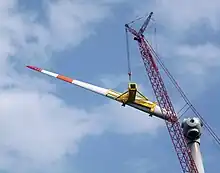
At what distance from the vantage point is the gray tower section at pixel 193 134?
89188 mm

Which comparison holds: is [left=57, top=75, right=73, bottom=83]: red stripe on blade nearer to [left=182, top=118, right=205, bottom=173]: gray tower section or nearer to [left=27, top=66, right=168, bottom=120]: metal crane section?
[left=27, top=66, right=168, bottom=120]: metal crane section

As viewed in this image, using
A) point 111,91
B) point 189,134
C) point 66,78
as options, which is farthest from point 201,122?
point 66,78

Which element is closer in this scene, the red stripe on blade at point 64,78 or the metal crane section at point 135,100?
the metal crane section at point 135,100

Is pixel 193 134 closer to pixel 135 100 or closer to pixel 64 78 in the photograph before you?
pixel 135 100

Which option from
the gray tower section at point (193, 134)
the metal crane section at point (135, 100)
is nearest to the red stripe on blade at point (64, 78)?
the metal crane section at point (135, 100)

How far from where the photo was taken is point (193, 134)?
293 feet

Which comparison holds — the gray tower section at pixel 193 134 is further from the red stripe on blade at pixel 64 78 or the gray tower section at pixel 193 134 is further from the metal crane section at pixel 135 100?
the red stripe on blade at pixel 64 78

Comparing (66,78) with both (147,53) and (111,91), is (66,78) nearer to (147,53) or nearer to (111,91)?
(111,91)

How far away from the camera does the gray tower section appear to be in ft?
293

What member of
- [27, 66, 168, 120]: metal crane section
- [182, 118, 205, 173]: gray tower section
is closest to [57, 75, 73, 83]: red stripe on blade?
[27, 66, 168, 120]: metal crane section

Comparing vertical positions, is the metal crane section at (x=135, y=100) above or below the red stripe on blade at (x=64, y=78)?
below

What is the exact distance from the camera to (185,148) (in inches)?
3438

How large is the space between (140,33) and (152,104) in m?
11.1

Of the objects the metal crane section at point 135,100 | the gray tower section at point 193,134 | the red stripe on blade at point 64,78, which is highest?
the red stripe on blade at point 64,78
